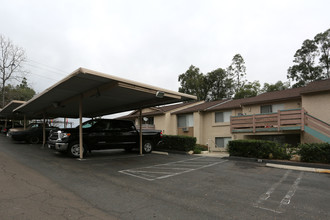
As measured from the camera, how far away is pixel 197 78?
42.2 m

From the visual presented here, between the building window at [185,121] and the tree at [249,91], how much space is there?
17130 mm

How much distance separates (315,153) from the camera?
9.06 meters

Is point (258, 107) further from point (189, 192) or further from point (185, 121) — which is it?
point (189, 192)

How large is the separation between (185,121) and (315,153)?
1426cm

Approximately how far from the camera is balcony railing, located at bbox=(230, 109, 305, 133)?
43.1 ft

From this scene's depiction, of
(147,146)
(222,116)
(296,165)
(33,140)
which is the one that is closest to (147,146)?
(147,146)

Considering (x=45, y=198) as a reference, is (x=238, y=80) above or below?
above

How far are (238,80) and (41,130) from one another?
3577 centimetres

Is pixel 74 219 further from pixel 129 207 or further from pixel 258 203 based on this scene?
pixel 258 203

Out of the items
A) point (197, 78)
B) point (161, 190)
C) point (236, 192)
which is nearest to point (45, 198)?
point (161, 190)

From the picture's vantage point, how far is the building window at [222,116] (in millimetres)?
19188

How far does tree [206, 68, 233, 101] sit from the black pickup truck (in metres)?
32.8

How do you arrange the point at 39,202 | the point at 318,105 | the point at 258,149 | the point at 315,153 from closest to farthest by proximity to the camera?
the point at 39,202, the point at 315,153, the point at 258,149, the point at 318,105

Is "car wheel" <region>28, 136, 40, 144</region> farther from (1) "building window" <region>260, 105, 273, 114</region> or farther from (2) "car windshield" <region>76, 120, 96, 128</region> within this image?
(1) "building window" <region>260, 105, 273, 114</region>
